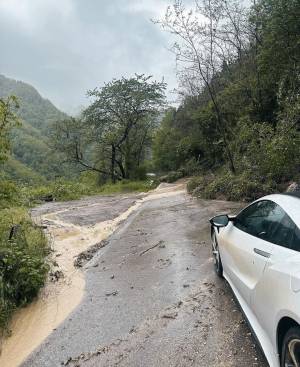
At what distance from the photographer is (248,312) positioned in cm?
387

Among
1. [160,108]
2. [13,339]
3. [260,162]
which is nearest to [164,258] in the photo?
[13,339]

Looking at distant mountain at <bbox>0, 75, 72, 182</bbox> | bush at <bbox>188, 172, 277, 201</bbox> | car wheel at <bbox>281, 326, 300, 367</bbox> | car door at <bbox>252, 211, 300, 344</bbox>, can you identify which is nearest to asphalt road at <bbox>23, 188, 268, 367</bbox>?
car door at <bbox>252, 211, 300, 344</bbox>

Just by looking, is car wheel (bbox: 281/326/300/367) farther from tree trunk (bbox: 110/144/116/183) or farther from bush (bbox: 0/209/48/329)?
tree trunk (bbox: 110/144/116/183)

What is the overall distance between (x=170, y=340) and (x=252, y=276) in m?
1.33

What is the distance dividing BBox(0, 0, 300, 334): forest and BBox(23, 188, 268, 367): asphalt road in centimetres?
116

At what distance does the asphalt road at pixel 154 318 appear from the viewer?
4.15 metres

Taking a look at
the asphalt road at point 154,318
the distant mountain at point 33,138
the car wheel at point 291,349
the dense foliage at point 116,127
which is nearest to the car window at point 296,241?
the car wheel at point 291,349

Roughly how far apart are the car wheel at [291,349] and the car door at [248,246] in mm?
720

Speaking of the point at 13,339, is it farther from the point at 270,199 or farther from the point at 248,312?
the point at 270,199

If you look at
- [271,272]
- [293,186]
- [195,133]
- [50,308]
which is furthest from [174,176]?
[271,272]

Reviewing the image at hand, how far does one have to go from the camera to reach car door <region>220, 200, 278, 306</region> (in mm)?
3584

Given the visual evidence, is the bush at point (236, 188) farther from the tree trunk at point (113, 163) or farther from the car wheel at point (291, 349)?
the tree trunk at point (113, 163)

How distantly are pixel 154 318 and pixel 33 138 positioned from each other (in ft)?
336

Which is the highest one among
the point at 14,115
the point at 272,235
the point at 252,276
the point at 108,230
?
the point at 14,115
